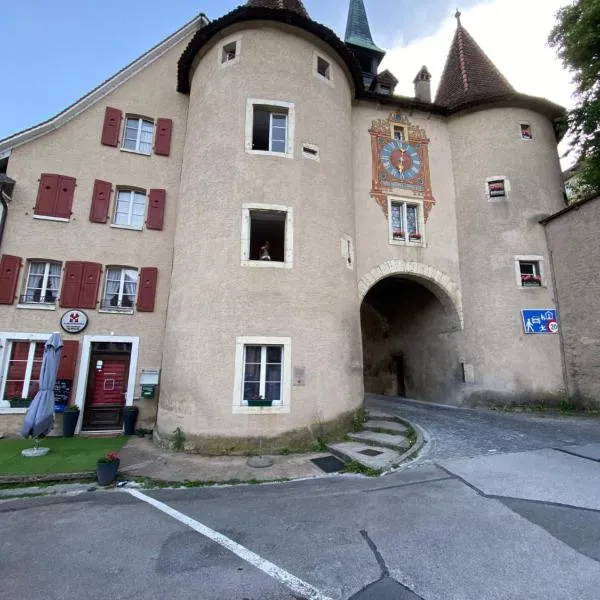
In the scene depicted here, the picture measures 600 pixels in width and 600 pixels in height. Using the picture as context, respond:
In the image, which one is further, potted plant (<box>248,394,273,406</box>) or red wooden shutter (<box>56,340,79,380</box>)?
red wooden shutter (<box>56,340,79,380</box>)

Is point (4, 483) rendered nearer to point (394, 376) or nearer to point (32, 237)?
point (32, 237)

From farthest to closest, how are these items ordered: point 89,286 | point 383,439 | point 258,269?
point 89,286 → point 258,269 → point 383,439

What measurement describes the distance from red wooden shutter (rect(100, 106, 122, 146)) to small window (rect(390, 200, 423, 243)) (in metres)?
9.50

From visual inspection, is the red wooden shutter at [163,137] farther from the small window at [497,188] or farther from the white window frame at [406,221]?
the small window at [497,188]

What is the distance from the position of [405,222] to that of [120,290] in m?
9.72

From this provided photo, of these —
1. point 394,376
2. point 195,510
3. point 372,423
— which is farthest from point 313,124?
point 394,376

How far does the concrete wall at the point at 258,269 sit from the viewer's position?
8.14 m

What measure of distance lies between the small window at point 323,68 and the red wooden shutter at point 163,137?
208 inches

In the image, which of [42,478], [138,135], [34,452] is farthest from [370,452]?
[138,135]

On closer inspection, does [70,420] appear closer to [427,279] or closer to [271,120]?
[271,120]

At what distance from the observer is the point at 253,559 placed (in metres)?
3.63

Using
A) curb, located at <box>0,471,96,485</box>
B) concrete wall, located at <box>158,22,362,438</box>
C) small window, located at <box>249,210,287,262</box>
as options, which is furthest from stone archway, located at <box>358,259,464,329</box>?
curb, located at <box>0,471,96,485</box>

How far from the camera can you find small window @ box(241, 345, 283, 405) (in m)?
8.05

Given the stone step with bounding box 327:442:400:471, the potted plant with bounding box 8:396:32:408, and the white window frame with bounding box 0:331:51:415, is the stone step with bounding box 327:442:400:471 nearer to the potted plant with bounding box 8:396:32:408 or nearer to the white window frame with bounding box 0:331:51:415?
the potted plant with bounding box 8:396:32:408
